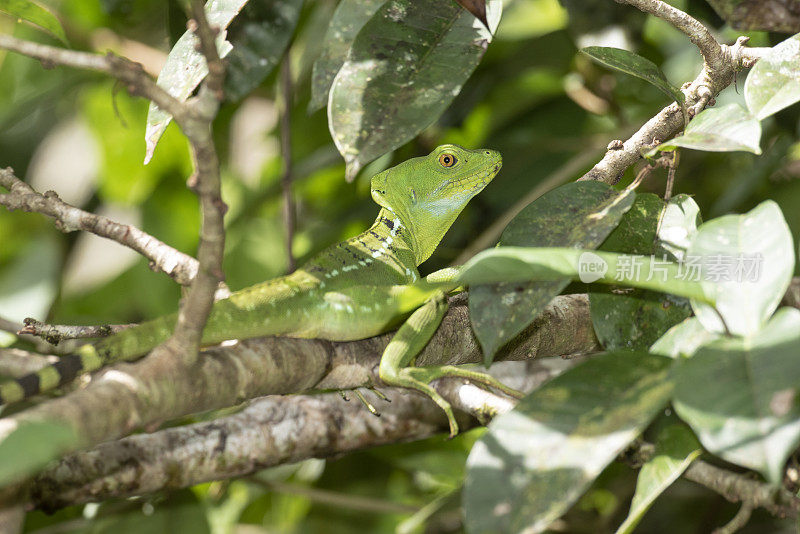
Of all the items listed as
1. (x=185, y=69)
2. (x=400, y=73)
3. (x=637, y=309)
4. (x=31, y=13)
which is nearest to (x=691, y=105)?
(x=637, y=309)

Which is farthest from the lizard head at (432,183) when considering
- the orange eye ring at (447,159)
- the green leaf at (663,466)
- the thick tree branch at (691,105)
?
the green leaf at (663,466)

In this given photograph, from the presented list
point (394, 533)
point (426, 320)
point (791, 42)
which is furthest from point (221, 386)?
point (394, 533)

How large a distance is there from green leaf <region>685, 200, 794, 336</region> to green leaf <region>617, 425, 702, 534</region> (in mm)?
247

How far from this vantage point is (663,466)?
1.60m

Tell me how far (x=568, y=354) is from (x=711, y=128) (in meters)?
0.88

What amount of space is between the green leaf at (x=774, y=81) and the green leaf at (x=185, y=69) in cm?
135

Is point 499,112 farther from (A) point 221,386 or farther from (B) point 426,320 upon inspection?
(A) point 221,386

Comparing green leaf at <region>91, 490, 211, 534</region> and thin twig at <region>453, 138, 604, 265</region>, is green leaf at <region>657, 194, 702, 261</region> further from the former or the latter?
green leaf at <region>91, 490, 211, 534</region>

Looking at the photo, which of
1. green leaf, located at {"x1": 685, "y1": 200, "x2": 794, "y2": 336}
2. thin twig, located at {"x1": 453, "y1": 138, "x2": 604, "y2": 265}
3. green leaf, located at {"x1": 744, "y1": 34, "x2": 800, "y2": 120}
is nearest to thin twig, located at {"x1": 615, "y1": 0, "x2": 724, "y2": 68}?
green leaf, located at {"x1": 744, "y1": 34, "x2": 800, "y2": 120}

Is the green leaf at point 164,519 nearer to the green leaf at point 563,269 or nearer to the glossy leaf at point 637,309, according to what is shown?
the glossy leaf at point 637,309

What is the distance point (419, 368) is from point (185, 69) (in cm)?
107

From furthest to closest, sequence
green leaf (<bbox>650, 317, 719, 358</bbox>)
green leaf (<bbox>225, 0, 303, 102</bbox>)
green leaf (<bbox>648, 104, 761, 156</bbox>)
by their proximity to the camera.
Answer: green leaf (<bbox>225, 0, 303, 102</bbox>), green leaf (<bbox>648, 104, 761, 156</bbox>), green leaf (<bbox>650, 317, 719, 358</bbox>)

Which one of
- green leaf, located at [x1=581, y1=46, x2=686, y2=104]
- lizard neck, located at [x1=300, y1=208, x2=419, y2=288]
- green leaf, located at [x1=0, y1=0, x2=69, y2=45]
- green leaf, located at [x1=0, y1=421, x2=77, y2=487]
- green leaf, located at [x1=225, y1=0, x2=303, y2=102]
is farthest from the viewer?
green leaf, located at [x1=225, y1=0, x2=303, y2=102]

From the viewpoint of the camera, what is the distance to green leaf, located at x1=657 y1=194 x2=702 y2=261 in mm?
1977
